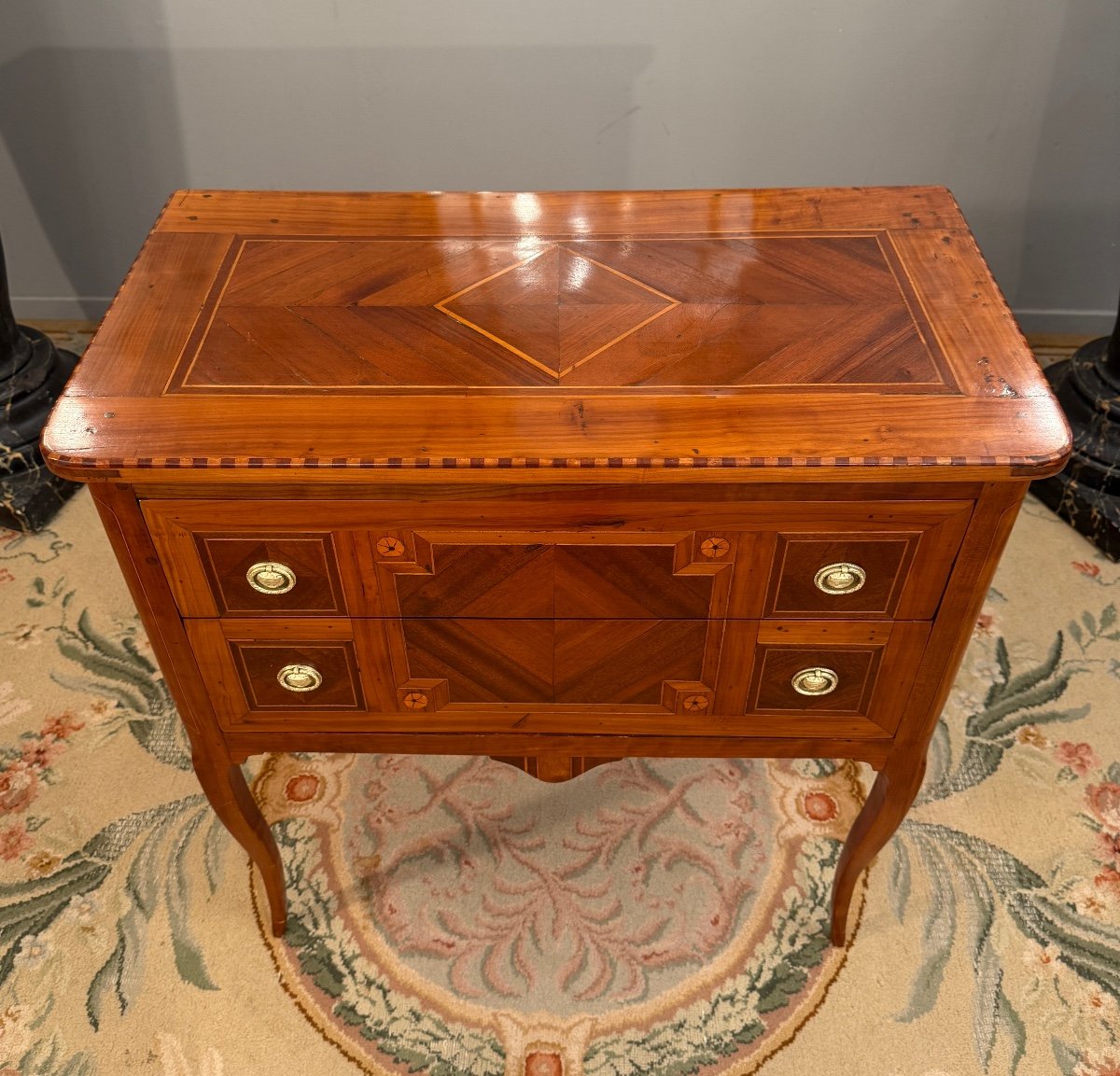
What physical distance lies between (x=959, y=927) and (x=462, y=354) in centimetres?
130

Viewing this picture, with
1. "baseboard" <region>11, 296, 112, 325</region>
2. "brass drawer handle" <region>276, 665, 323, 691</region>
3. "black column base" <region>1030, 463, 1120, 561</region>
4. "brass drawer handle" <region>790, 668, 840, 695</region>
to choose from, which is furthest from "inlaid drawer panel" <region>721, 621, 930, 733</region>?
"baseboard" <region>11, 296, 112, 325</region>

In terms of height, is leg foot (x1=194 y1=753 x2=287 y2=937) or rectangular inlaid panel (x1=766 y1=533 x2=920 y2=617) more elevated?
rectangular inlaid panel (x1=766 y1=533 x2=920 y2=617)

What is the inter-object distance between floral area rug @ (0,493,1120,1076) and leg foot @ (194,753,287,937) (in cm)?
9

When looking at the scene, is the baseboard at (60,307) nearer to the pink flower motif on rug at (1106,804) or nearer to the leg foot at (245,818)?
the leg foot at (245,818)

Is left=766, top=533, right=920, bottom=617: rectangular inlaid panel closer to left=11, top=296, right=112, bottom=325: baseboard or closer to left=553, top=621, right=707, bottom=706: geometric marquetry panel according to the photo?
left=553, top=621, right=707, bottom=706: geometric marquetry panel

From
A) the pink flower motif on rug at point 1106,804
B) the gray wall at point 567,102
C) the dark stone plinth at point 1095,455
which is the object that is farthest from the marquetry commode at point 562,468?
the dark stone plinth at point 1095,455

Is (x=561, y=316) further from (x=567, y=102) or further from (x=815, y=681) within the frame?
(x=567, y=102)

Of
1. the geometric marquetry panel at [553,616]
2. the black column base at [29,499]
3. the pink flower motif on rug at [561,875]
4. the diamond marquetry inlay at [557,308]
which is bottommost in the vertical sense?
the pink flower motif on rug at [561,875]

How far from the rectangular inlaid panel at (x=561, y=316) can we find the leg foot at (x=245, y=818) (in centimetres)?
58

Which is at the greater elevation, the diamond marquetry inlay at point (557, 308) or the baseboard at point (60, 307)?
the diamond marquetry inlay at point (557, 308)

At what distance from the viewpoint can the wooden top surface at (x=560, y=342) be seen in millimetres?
1168

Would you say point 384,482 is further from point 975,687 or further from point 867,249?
Answer: point 975,687

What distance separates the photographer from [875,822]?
1.57 m

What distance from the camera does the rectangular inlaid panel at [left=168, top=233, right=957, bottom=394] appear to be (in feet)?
4.22
